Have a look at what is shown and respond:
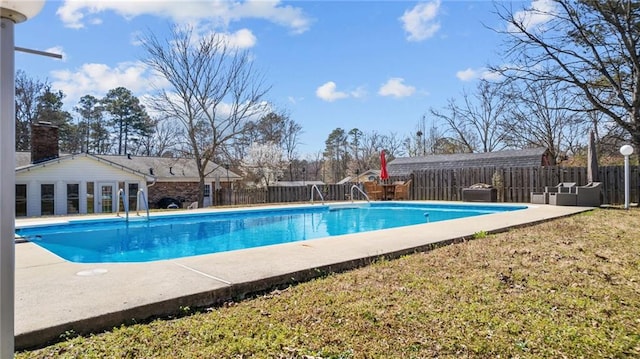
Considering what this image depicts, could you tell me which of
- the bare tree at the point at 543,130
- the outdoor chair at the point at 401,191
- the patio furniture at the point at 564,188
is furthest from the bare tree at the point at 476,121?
the patio furniture at the point at 564,188

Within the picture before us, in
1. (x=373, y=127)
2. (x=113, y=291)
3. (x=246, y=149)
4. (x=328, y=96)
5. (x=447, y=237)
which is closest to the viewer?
(x=113, y=291)

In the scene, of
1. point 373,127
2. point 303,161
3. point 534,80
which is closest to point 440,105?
point 373,127

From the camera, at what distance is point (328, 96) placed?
28828 millimetres

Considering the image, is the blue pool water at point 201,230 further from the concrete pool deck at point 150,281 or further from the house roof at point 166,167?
the house roof at point 166,167

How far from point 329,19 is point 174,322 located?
1133cm

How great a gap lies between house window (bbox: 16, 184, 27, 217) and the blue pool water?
849cm

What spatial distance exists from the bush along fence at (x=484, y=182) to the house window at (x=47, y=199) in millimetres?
8024

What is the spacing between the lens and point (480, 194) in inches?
607

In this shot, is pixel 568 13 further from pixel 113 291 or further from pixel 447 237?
pixel 113 291

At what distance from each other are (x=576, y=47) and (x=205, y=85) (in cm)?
1590

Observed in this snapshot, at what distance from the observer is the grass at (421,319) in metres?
2.22

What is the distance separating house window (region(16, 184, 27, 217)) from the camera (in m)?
15.3

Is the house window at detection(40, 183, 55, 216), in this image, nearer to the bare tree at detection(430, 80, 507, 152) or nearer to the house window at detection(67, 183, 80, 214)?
the house window at detection(67, 183, 80, 214)

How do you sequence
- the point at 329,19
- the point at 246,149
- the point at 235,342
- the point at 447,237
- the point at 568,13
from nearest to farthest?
the point at 235,342, the point at 447,237, the point at 568,13, the point at 329,19, the point at 246,149
